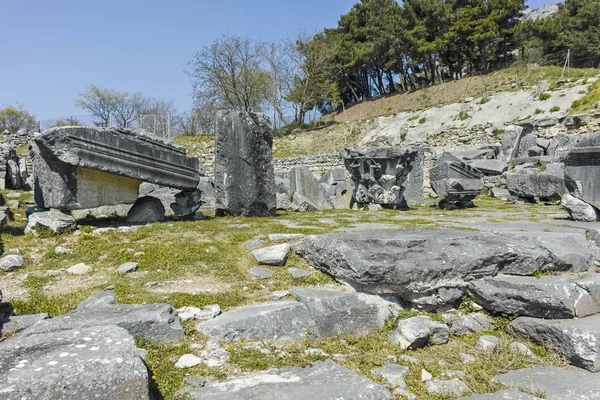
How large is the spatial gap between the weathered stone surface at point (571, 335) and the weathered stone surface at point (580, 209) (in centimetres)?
274

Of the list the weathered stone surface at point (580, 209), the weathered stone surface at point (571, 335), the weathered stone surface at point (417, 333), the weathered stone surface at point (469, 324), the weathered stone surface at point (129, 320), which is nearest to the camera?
the weathered stone surface at point (129, 320)

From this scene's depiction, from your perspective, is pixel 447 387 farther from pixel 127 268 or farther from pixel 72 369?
pixel 127 268

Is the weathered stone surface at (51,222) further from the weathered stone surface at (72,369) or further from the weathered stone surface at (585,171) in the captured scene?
the weathered stone surface at (585,171)

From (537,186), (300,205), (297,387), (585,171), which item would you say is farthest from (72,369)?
(537,186)

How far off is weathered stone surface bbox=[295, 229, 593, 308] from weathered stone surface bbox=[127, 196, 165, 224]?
10.4 feet

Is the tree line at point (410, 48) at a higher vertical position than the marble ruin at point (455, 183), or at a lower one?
higher

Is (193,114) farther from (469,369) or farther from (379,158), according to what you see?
(469,369)

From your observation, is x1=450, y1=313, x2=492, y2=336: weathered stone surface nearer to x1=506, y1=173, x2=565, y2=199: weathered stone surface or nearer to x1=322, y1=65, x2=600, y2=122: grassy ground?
x1=506, y1=173, x2=565, y2=199: weathered stone surface

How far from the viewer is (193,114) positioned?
3303 centimetres

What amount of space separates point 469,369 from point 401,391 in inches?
23.3

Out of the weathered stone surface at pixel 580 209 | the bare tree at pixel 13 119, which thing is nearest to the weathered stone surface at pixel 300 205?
the weathered stone surface at pixel 580 209

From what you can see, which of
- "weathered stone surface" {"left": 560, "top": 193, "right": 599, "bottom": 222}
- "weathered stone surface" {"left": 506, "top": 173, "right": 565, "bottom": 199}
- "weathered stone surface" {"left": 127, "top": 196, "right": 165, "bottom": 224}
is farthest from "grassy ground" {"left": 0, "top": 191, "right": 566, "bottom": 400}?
"weathered stone surface" {"left": 506, "top": 173, "right": 565, "bottom": 199}

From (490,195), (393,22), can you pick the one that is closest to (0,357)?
(490,195)

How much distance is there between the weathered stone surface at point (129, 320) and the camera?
242cm
